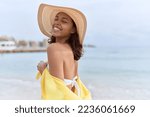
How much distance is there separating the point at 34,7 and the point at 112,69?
0.53 meters

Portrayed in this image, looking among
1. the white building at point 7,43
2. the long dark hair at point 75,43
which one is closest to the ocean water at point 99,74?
the white building at point 7,43

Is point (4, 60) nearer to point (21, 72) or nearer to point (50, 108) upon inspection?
point (21, 72)

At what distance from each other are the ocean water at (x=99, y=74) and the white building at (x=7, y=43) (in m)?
0.04

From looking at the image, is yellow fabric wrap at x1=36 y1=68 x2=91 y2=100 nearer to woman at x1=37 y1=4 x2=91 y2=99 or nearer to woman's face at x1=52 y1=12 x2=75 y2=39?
woman at x1=37 y1=4 x2=91 y2=99

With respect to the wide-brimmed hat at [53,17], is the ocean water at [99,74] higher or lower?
lower

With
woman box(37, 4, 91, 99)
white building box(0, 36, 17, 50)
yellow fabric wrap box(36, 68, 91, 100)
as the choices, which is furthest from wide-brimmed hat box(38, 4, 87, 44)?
white building box(0, 36, 17, 50)

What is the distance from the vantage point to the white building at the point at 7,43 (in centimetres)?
183

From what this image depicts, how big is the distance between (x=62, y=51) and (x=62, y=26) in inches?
4.5

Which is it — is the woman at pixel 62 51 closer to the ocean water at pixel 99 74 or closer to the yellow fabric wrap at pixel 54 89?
the yellow fabric wrap at pixel 54 89

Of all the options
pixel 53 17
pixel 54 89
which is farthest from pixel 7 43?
pixel 54 89

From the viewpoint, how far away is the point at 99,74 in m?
1.90

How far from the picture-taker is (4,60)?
1.87 meters

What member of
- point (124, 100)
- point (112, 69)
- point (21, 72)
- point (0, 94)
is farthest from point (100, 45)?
point (0, 94)

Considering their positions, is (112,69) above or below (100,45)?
below
